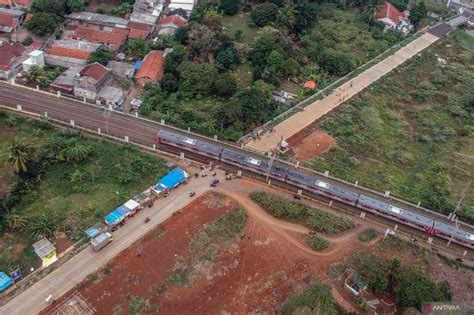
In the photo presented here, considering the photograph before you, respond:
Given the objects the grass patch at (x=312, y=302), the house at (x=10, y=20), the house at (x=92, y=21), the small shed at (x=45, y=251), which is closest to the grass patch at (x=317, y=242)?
the grass patch at (x=312, y=302)

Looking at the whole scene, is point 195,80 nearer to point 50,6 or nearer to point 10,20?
point 50,6

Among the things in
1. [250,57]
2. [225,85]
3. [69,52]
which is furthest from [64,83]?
[250,57]

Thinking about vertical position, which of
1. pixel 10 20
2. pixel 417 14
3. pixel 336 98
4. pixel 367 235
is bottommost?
pixel 367 235

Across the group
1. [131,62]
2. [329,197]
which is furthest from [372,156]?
[131,62]

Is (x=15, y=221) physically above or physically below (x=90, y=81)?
below

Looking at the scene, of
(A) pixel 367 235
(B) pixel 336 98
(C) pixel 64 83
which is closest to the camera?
(A) pixel 367 235

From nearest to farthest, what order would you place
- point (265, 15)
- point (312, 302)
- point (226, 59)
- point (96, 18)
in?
1. point (312, 302)
2. point (226, 59)
3. point (96, 18)
4. point (265, 15)

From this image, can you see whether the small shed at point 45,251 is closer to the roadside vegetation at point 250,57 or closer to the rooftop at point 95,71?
the roadside vegetation at point 250,57
